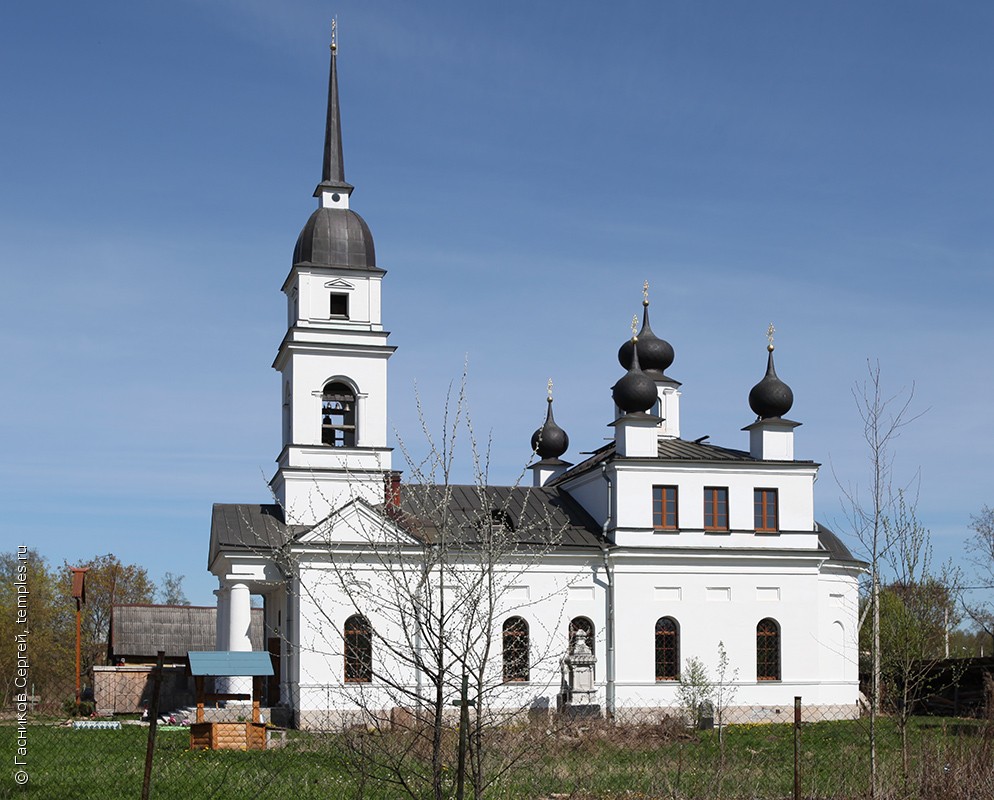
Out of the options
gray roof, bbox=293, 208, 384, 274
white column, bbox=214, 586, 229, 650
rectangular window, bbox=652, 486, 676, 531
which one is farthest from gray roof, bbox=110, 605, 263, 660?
rectangular window, bbox=652, 486, 676, 531

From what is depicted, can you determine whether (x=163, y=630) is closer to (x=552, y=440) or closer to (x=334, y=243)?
(x=552, y=440)

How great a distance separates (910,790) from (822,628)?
21952 millimetres

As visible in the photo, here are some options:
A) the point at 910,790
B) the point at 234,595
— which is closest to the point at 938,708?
the point at 234,595

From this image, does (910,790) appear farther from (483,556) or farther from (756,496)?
(756,496)

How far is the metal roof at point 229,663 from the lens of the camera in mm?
26219

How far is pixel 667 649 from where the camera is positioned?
32.4 metres

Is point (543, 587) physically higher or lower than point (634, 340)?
lower

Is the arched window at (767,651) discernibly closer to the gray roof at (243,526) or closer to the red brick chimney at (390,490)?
the gray roof at (243,526)

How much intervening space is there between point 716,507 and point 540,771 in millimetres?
18482

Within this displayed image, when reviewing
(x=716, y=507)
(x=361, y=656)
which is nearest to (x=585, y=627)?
(x=716, y=507)

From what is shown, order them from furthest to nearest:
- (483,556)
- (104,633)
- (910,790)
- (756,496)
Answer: (104,633)
(756,496)
(910,790)
(483,556)

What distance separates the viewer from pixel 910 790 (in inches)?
486

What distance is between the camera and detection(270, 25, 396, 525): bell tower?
32.0m

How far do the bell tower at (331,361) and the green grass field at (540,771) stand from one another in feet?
37.0
